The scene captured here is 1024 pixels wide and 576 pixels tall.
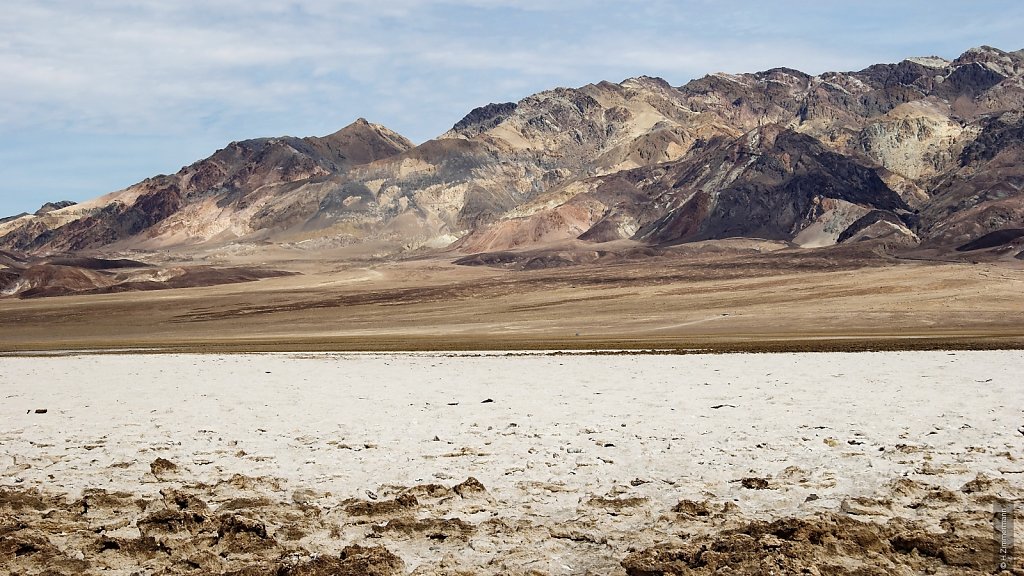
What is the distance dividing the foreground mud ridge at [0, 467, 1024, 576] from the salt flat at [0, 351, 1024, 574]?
5cm

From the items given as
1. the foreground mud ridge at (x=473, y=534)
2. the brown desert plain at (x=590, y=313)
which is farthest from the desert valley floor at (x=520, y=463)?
the brown desert plain at (x=590, y=313)

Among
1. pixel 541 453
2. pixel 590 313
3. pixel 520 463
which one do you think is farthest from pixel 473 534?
pixel 590 313

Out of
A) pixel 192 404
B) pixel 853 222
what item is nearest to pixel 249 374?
pixel 192 404

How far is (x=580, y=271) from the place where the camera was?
138 m

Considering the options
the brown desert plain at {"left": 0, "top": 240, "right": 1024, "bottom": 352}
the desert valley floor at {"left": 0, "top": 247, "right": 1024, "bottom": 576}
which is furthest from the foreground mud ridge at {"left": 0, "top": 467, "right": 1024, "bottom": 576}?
the brown desert plain at {"left": 0, "top": 240, "right": 1024, "bottom": 352}

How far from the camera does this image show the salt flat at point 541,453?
8.97m

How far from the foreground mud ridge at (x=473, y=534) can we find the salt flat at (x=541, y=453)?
0.16ft

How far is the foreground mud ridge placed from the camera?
7816mm

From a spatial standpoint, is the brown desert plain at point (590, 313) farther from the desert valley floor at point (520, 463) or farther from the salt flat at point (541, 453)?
the salt flat at point (541, 453)

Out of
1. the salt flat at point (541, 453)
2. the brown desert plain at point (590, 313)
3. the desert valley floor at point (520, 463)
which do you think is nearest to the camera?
the desert valley floor at point (520, 463)

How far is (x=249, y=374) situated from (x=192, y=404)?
728 centimetres

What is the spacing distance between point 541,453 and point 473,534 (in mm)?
3684

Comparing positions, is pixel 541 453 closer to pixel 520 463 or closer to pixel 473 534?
pixel 520 463

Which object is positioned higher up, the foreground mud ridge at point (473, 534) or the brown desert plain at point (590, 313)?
the foreground mud ridge at point (473, 534)
